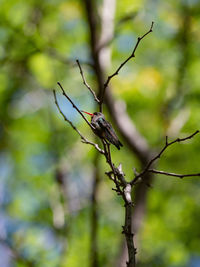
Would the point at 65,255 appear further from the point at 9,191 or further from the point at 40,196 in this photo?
the point at 9,191

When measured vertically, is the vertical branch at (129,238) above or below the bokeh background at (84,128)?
below

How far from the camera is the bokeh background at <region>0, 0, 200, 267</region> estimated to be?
8.37 m

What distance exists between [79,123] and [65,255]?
13.2 feet

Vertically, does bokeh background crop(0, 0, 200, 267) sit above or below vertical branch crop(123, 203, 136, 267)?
above

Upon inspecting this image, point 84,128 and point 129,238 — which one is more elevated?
point 84,128

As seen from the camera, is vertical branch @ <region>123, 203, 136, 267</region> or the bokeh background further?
the bokeh background

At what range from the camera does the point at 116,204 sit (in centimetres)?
1023

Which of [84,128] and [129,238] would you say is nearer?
[129,238]

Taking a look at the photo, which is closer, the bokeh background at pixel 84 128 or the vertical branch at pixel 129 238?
the vertical branch at pixel 129 238

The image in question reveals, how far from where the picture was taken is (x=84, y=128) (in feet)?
33.4

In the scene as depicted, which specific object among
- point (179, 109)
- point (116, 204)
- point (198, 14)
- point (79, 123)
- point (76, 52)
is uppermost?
point (76, 52)

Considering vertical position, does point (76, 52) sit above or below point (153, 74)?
above

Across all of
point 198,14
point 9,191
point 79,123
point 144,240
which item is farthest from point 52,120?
point 198,14

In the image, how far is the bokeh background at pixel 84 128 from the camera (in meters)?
8.37
